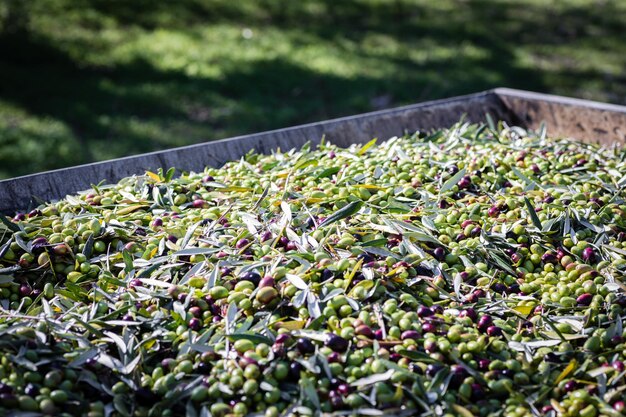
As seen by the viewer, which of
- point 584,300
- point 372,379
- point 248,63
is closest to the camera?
point 372,379

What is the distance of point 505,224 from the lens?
7.20ft

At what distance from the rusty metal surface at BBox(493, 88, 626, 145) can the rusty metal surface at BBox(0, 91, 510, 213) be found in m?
0.13

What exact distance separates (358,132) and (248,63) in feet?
10.8

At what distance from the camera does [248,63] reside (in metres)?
6.40

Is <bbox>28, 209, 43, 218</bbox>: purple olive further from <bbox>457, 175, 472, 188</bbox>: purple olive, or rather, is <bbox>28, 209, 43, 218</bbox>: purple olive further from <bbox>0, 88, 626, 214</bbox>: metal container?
<bbox>457, 175, 472, 188</bbox>: purple olive

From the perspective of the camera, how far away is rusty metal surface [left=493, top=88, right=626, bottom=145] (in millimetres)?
3361

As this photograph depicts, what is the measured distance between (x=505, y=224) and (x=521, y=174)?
1.62ft

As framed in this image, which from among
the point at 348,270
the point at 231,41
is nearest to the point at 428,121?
the point at 348,270

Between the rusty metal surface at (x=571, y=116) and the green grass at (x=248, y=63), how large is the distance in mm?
2268

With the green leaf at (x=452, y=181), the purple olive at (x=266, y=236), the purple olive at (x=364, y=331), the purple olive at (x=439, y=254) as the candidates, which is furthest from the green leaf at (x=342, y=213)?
the purple olive at (x=364, y=331)

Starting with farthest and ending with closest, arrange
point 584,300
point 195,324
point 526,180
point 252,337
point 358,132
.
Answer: point 358,132 → point 526,180 → point 584,300 → point 195,324 → point 252,337

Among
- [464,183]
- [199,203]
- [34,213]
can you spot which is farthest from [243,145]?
[464,183]

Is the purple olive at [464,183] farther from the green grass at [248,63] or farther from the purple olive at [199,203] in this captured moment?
the green grass at [248,63]

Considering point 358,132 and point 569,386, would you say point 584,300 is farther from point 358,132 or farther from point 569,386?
point 358,132
